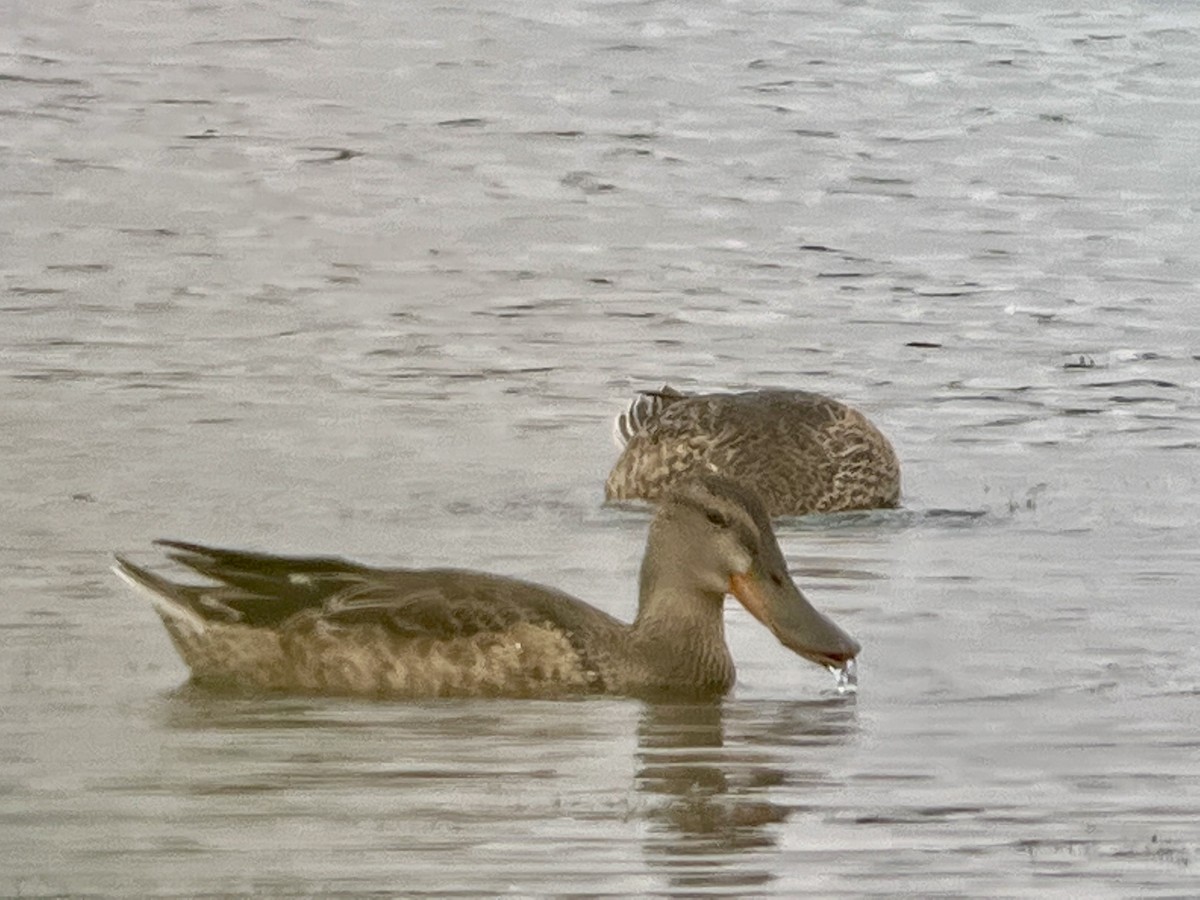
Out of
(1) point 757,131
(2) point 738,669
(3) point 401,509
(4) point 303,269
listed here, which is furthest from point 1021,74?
(2) point 738,669

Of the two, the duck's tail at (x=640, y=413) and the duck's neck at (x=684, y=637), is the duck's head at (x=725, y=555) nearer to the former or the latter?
the duck's neck at (x=684, y=637)

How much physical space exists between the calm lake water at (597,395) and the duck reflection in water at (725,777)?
26mm

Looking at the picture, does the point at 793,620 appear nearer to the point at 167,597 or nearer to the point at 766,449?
the point at 167,597

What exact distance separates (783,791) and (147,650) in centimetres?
268

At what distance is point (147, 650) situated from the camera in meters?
11.1

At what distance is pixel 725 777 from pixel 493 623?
4.49 ft

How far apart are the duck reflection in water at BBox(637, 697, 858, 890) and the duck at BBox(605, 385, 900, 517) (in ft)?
15.1

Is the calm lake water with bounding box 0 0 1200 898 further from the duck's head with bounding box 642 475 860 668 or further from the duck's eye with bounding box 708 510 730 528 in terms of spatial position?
the duck's eye with bounding box 708 510 730 528

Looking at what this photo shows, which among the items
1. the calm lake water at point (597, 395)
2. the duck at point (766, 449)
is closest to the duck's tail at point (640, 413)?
the duck at point (766, 449)

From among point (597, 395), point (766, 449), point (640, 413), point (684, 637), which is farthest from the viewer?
point (597, 395)

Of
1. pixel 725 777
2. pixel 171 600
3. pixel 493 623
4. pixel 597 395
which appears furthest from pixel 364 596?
pixel 597 395

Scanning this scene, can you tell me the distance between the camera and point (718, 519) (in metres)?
10.7

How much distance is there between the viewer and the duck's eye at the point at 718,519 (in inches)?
421

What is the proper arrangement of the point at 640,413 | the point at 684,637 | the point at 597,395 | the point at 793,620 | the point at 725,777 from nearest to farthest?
1. the point at 725,777
2. the point at 793,620
3. the point at 684,637
4. the point at 640,413
5. the point at 597,395
